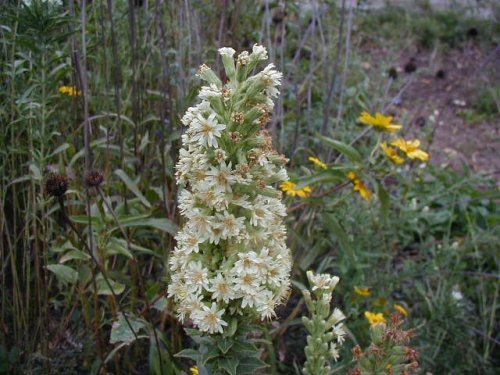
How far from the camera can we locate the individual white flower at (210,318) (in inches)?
51.8

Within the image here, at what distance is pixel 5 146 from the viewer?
2.09 m

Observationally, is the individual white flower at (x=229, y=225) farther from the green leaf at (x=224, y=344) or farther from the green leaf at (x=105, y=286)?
the green leaf at (x=105, y=286)

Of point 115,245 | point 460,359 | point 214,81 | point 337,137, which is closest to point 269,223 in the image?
point 214,81

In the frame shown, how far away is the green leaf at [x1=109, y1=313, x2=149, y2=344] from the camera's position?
1.73 metres

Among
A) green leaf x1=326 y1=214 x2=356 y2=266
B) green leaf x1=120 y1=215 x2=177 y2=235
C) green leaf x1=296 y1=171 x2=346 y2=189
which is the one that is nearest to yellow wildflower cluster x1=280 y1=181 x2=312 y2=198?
green leaf x1=296 y1=171 x2=346 y2=189

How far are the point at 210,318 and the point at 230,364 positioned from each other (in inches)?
5.1

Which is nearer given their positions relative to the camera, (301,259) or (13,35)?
(13,35)

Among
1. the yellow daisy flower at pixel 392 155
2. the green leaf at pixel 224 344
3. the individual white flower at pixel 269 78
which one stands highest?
the individual white flower at pixel 269 78

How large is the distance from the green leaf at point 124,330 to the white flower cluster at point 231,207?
0.44 m

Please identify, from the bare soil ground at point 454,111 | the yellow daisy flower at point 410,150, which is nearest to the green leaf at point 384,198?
the yellow daisy flower at point 410,150

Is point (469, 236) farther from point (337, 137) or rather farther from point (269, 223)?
point (269, 223)

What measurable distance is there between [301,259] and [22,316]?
1099 millimetres

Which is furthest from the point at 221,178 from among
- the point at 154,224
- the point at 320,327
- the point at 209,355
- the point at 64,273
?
the point at 64,273

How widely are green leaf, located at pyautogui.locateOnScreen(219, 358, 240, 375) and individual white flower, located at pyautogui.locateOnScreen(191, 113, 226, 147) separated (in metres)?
0.49
